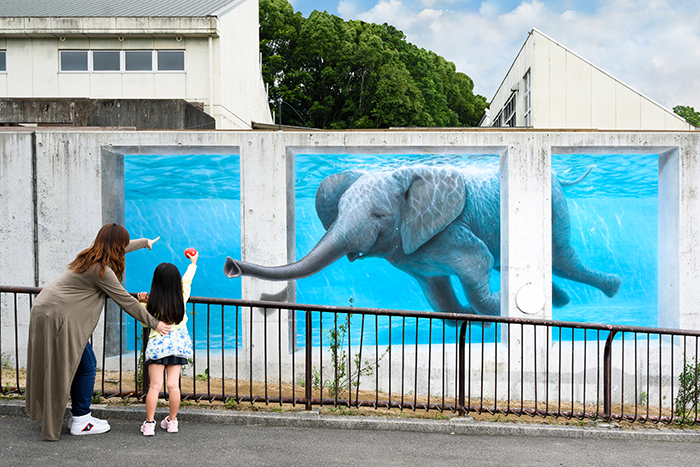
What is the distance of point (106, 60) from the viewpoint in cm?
1588

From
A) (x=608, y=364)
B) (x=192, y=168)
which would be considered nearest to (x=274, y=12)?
(x=192, y=168)

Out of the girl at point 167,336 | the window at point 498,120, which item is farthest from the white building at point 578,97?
the girl at point 167,336

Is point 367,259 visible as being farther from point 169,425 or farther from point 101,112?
point 101,112

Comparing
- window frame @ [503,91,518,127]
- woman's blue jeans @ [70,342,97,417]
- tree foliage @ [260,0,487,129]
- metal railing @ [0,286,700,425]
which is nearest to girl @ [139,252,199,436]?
woman's blue jeans @ [70,342,97,417]

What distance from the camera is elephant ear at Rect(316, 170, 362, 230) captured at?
7.78 m

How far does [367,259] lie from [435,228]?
42.0 inches

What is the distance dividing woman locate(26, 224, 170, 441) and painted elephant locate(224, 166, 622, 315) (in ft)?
12.9

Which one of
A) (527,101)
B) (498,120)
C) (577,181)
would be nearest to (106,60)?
(527,101)

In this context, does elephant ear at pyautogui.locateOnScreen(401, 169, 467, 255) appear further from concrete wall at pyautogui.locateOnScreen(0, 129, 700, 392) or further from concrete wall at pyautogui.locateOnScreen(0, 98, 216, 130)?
concrete wall at pyautogui.locateOnScreen(0, 98, 216, 130)

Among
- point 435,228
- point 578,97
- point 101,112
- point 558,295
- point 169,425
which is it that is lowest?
point 169,425

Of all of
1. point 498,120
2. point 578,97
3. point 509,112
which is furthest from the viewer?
point 498,120

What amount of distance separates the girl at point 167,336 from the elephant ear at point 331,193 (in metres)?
3.77

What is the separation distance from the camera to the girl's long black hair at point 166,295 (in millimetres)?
4027

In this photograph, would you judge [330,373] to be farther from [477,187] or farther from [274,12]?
[274,12]
